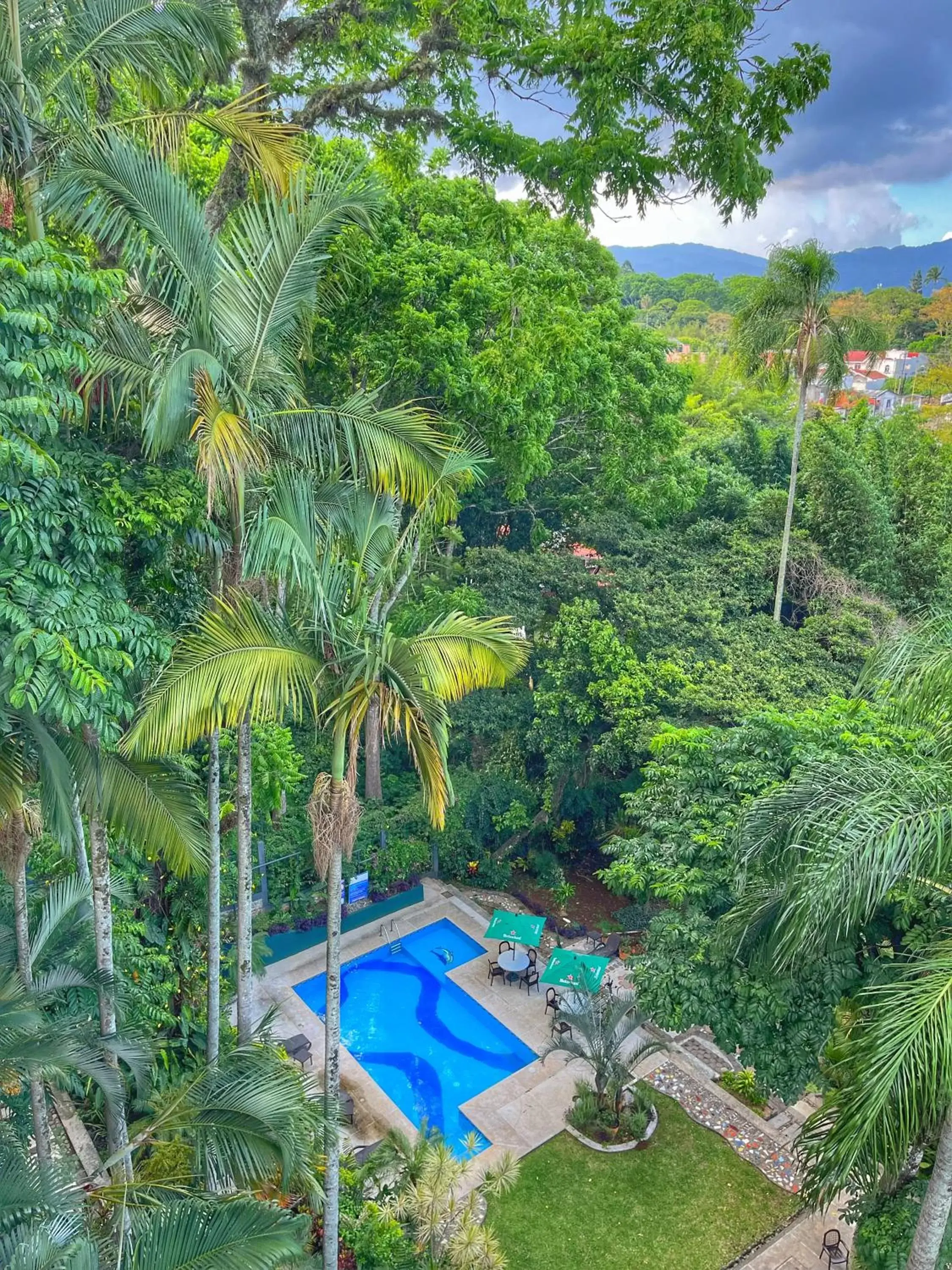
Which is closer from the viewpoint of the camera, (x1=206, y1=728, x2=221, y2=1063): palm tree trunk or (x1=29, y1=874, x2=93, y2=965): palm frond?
(x1=206, y1=728, x2=221, y2=1063): palm tree trunk

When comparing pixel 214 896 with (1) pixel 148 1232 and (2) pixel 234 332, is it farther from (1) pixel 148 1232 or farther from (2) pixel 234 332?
(2) pixel 234 332

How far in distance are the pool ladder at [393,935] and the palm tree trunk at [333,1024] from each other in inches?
303

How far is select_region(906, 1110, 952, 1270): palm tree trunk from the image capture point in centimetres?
609

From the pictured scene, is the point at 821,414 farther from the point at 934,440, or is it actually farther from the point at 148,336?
the point at 148,336

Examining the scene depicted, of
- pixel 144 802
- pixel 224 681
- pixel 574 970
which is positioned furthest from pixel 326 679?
pixel 574 970

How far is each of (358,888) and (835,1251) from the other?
8.66 meters

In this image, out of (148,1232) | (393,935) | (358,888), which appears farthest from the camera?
(393,935)

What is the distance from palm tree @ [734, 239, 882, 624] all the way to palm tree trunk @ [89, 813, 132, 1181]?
12.9 m

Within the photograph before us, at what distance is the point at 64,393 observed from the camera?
18.4ft

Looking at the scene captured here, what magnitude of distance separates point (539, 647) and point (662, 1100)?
7945mm

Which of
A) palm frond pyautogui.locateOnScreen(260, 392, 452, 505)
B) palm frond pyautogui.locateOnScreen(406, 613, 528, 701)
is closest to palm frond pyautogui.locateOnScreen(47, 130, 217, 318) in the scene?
palm frond pyautogui.locateOnScreen(260, 392, 452, 505)

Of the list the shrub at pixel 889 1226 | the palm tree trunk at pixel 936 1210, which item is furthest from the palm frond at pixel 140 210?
the shrub at pixel 889 1226

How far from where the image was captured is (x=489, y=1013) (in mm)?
13719

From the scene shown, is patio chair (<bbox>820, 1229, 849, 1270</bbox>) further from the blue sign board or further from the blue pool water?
the blue sign board
